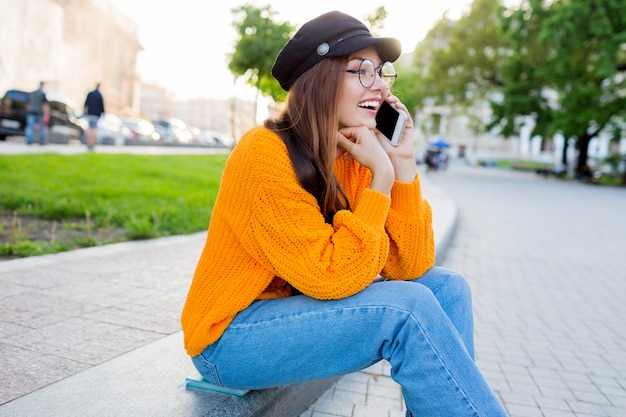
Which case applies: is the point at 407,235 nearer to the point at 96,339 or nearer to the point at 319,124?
the point at 319,124

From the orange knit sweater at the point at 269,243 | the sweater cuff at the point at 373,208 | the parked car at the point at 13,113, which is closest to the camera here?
the orange knit sweater at the point at 269,243

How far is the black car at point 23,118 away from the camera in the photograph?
17062 millimetres

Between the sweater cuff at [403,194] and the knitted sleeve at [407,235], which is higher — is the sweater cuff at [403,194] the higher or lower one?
the higher one

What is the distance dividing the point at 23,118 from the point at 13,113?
30 centimetres

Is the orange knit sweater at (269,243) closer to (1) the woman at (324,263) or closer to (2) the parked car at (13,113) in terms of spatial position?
(1) the woman at (324,263)

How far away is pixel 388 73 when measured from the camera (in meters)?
2.29

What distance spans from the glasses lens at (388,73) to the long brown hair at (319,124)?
0.83 ft

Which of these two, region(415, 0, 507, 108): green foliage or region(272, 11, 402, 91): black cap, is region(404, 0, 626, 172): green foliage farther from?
region(272, 11, 402, 91): black cap

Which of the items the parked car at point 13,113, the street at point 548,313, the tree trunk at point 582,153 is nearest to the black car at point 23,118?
the parked car at point 13,113

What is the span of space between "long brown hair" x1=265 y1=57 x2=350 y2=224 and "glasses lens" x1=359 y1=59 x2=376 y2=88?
2.8 inches

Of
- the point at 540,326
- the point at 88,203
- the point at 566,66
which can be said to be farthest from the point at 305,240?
the point at 566,66

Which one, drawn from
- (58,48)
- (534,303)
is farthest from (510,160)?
(534,303)

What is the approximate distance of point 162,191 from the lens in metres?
8.22

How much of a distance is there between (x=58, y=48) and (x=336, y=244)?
124 ft
